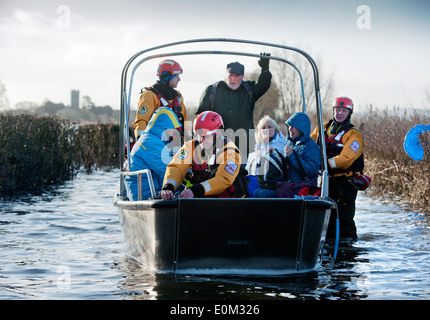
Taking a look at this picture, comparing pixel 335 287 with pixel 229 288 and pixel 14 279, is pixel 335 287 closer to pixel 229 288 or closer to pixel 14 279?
pixel 229 288

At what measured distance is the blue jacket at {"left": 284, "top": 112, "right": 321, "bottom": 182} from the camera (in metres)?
8.59

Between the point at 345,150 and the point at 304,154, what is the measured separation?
1.30 m

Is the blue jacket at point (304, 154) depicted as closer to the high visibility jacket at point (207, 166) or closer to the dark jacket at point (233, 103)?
the dark jacket at point (233, 103)

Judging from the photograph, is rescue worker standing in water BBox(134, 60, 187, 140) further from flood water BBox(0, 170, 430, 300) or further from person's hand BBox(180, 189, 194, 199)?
person's hand BBox(180, 189, 194, 199)

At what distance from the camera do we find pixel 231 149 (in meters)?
7.52

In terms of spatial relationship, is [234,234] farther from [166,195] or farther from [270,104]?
[270,104]

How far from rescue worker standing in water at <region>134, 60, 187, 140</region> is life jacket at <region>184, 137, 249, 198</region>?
1.89m

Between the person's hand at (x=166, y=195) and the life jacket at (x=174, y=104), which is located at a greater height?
the life jacket at (x=174, y=104)

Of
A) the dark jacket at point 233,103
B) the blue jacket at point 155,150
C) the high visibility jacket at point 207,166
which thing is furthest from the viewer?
the dark jacket at point 233,103

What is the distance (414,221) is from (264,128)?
5.11 m

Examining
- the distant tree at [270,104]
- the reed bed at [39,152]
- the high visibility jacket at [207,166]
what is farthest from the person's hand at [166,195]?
the distant tree at [270,104]

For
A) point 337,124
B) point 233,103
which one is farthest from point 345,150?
point 233,103

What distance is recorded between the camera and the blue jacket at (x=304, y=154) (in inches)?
338
